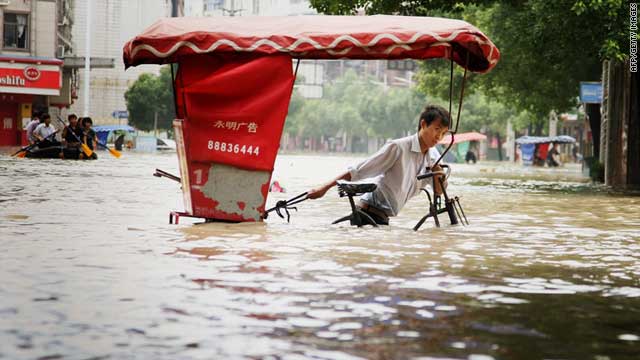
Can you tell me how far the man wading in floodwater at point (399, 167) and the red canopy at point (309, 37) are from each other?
0.80 metres

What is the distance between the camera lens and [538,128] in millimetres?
71188

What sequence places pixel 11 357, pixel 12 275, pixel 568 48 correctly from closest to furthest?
pixel 11 357, pixel 12 275, pixel 568 48

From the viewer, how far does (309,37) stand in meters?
11.3

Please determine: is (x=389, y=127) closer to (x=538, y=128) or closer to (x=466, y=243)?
(x=538, y=128)

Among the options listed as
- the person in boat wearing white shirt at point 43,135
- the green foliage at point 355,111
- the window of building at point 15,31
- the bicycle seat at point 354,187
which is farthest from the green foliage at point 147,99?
the bicycle seat at point 354,187

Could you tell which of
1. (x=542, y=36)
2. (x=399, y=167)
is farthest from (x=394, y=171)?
(x=542, y=36)

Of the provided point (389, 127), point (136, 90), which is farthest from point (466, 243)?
point (389, 127)

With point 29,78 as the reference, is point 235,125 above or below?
below

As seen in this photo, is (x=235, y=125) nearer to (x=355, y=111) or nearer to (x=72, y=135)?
(x=72, y=135)

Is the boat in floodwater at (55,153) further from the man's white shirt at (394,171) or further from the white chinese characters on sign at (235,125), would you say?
the man's white shirt at (394,171)

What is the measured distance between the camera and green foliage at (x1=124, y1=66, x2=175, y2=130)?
82.9 m

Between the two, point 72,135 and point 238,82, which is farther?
point 72,135

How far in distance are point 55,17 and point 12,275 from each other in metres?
52.4

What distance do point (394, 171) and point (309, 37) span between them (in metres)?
1.68
